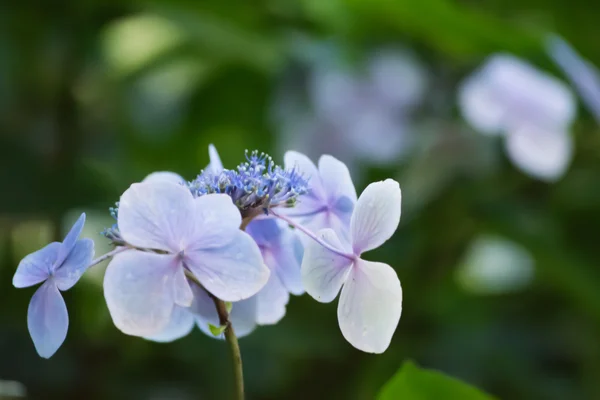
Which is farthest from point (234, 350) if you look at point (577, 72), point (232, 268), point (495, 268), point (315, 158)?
point (495, 268)

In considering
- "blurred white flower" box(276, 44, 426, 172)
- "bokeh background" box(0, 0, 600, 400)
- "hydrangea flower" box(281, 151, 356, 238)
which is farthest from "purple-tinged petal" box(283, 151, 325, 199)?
"blurred white flower" box(276, 44, 426, 172)

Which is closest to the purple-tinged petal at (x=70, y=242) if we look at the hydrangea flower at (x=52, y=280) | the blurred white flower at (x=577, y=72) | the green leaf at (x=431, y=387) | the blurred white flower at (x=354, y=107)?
the hydrangea flower at (x=52, y=280)

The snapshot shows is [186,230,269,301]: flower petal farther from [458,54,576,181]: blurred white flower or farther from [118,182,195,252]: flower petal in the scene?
[458,54,576,181]: blurred white flower

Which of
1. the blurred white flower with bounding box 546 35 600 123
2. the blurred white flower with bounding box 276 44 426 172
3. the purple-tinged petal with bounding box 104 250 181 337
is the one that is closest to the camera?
the purple-tinged petal with bounding box 104 250 181 337

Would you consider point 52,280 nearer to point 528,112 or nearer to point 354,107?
point 528,112

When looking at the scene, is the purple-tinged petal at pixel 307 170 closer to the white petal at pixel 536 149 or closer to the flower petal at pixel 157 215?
the flower petal at pixel 157 215
